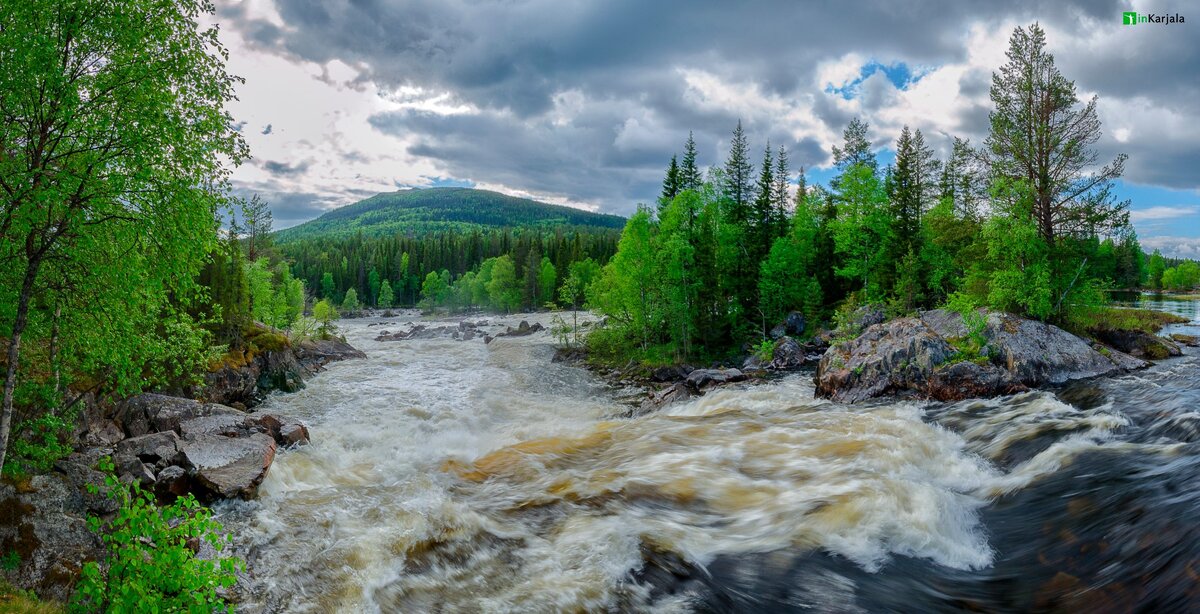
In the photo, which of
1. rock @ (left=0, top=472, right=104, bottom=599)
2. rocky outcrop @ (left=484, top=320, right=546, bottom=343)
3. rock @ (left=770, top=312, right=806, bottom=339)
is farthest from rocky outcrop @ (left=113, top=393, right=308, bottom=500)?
rocky outcrop @ (left=484, top=320, right=546, bottom=343)

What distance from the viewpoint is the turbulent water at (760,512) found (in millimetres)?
7570

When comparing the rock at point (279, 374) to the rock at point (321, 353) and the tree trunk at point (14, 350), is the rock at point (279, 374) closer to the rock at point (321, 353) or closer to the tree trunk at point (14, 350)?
the rock at point (321, 353)

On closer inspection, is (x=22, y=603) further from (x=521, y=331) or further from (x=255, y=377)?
(x=521, y=331)

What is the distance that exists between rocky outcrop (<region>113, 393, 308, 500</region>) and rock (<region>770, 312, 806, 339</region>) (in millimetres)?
32174

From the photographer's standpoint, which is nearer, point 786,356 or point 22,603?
point 22,603

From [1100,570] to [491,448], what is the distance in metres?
13.4

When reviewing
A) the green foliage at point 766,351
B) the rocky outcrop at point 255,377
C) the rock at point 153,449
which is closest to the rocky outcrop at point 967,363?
the green foliage at point 766,351

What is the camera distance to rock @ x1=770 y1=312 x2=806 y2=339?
39125mm

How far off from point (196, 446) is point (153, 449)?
86 cm

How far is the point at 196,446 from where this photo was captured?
1320 centimetres

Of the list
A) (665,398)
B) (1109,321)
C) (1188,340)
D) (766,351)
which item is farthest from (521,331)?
(1188,340)

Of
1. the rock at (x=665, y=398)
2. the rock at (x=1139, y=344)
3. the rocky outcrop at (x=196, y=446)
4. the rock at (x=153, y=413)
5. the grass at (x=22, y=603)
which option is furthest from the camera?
the rock at (x=1139, y=344)

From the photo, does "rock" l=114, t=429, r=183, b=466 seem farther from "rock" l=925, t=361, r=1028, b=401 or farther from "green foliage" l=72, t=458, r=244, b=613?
"rock" l=925, t=361, r=1028, b=401

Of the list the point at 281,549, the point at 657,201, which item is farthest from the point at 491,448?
the point at 657,201
